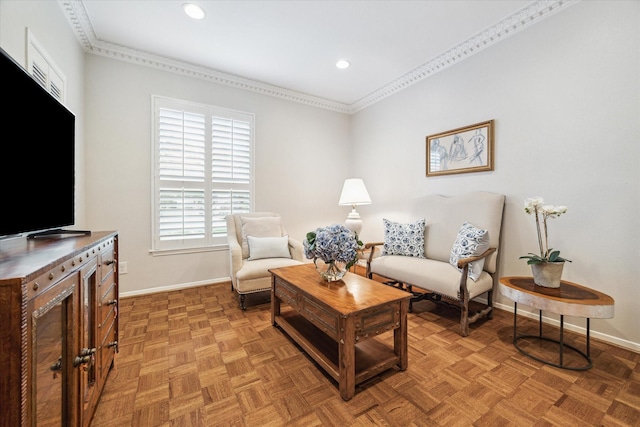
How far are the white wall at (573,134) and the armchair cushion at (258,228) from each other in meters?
2.14

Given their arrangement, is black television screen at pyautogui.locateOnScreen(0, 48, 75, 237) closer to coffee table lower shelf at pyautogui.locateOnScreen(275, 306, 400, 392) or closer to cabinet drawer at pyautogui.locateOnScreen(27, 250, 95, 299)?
cabinet drawer at pyautogui.locateOnScreen(27, 250, 95, 299)

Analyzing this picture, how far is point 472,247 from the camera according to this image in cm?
238

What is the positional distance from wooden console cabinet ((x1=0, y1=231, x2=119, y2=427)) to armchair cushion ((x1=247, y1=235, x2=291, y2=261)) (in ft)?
5.29

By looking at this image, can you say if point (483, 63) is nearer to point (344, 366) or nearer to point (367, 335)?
point (367, 335)

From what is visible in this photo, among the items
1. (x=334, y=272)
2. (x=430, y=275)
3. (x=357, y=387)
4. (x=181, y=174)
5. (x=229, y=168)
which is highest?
(x=229, y=168)

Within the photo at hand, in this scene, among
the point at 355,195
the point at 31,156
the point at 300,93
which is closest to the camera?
the point at 31,156

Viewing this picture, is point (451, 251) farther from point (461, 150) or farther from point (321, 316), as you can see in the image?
point (321, 316)

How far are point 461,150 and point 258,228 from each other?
249cm

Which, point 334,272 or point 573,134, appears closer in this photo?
point 334,272

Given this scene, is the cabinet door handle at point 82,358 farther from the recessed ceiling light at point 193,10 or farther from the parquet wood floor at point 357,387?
the recessed ceiling light at point 193,10

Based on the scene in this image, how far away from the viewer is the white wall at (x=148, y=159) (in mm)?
2912

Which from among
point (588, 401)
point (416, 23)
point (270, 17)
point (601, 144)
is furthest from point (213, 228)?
point (601, 144)

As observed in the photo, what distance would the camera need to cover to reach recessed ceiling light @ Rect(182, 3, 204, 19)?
2.32 metres

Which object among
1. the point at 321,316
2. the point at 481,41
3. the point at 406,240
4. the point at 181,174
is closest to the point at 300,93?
the point at 181,174
